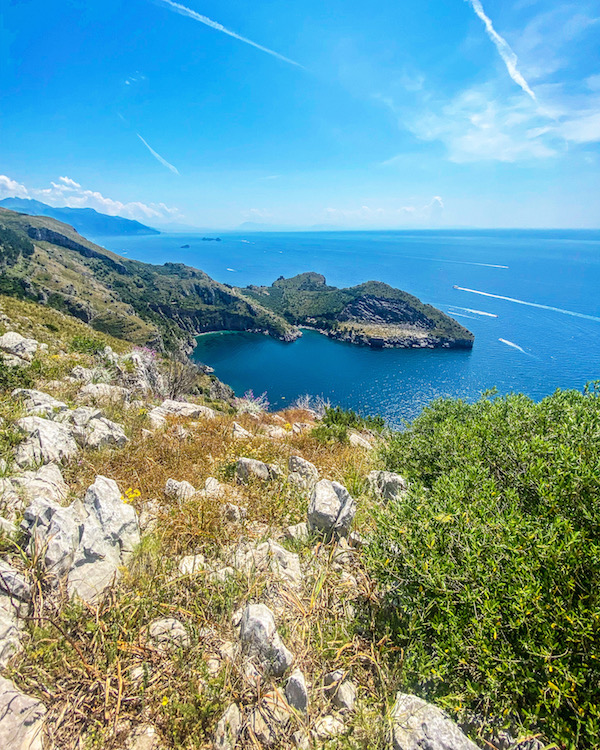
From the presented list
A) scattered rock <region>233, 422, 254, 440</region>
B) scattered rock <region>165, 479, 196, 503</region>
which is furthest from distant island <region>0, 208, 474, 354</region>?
scattered rock <region>165, 479, 196, 503</region>

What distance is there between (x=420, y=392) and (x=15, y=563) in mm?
83744

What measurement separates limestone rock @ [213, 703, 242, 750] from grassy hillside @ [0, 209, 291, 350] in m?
86.4

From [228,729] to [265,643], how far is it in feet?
1.75

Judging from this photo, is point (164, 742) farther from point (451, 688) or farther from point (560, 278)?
point (560, 278)

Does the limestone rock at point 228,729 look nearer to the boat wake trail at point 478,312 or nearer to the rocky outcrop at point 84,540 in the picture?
the rocky outcrop at point 84,540

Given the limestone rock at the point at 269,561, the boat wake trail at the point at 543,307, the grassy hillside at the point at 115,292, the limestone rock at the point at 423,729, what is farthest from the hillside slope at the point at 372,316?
the limestone rock at the point at 423,729

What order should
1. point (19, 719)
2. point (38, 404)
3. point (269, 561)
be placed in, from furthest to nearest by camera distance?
point (38, 404)
point (269, 561)
point (19, 719)

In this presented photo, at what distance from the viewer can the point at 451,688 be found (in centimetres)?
249

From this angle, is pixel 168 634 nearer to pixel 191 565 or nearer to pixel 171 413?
pixel 191 565

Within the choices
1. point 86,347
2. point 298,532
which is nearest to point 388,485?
point 298,532

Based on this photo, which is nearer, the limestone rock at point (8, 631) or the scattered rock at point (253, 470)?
the limestone rock at point (8, 631)

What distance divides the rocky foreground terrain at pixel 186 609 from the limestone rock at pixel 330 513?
18 millimetres

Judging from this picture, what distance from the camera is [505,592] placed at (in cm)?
266

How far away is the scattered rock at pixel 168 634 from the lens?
9.43 feet
